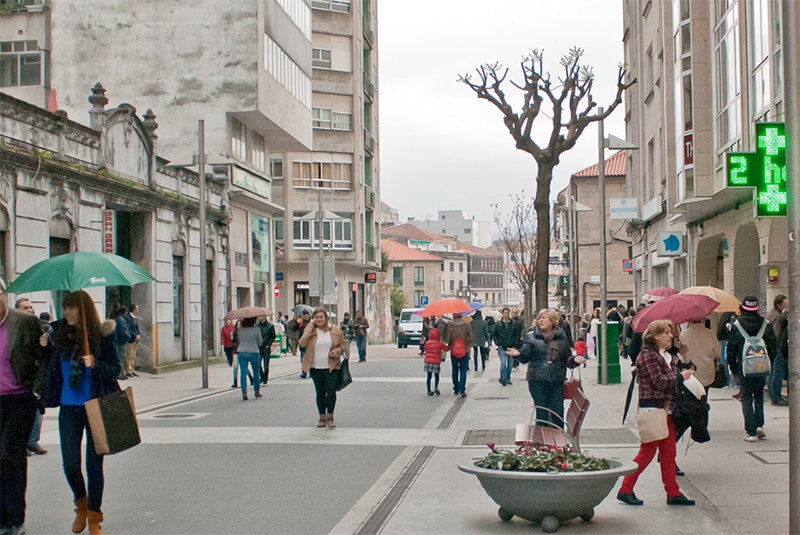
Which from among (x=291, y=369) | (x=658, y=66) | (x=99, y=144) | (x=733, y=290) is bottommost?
(x=291, y=369)

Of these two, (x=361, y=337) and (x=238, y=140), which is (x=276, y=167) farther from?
(x=361, y=337)

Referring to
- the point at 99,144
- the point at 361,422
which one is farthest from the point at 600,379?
the point at 99,144

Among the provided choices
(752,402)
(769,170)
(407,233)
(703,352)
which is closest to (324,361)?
(703,352)

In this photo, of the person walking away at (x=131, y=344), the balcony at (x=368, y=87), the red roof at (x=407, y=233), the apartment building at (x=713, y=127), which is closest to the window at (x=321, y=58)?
→ the balcony at (x=368, y=87)

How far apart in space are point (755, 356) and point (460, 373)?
8769mm

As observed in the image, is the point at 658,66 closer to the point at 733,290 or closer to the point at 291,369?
the point at 733,290

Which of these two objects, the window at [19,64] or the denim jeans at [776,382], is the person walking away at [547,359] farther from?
the window at [19,64]

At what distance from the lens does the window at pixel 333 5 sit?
201ft

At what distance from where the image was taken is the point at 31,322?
739cm

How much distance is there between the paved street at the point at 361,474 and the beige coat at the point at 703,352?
2.75 ft

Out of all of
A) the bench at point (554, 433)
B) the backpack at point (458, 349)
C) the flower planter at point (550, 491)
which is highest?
the backpack at point (458, 349)

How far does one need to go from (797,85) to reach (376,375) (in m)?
21.3

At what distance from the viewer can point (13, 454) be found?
720cm

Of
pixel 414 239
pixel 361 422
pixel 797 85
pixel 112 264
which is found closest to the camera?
pixel 797 85
